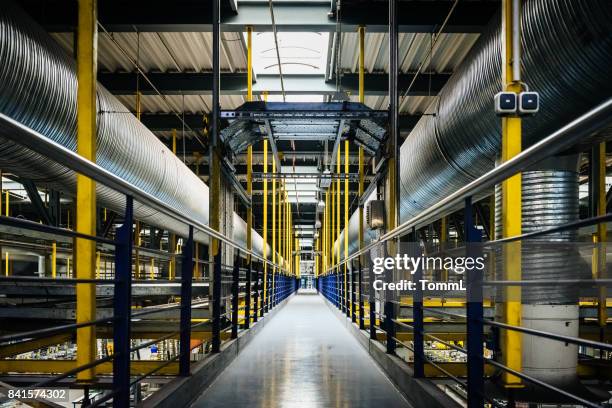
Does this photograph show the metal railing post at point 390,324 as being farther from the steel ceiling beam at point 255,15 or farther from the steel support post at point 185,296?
the steel ceiling beam at point 255,15

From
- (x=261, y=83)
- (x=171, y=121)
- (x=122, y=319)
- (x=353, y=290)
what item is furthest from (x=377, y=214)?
(x=171, y=121)

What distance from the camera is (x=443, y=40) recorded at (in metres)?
8.11

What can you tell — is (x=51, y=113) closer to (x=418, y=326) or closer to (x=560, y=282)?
(x=418, y=326)

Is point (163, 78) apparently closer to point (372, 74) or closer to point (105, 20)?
point (105, 20)

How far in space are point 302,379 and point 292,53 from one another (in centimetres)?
654

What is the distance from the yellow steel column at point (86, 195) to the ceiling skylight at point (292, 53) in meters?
5.15

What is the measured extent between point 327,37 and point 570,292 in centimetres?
596

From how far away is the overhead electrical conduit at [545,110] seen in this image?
2629 millimetres

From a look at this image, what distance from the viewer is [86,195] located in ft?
11.0

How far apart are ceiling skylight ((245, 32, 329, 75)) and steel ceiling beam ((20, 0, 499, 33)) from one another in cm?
81

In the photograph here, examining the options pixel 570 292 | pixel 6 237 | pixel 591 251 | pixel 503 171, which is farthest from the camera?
pixel 6 237

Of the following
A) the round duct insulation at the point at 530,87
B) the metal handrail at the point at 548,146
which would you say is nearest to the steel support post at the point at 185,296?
the metal handrail at the point at 548,146

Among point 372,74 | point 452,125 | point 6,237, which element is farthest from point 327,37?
point 6,237

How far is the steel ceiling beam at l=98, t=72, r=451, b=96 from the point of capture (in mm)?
9188
